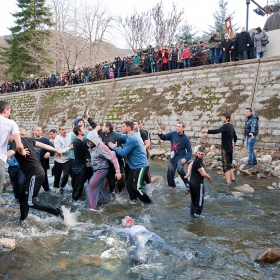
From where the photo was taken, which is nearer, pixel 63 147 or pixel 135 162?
pixel 135 162

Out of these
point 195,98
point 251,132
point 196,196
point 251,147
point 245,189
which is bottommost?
point 245,189

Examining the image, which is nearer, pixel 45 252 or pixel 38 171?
pixel 45 252

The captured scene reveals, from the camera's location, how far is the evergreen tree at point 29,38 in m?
37.3

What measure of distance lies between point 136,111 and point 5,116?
12.3 meters

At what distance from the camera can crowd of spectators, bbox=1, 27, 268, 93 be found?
1376 cm

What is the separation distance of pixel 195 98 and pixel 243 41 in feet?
11.2

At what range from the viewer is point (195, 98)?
14.4 m

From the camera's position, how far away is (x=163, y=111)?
15352 millimetres

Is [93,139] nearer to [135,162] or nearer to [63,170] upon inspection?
[135,162]

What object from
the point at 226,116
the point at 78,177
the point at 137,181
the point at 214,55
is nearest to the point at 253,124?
the point at 226,116

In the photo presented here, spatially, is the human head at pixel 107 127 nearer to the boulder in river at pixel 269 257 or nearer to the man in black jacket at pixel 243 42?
→ the boulder in river at pixel 269 257

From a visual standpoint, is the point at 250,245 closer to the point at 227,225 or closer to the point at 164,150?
the point at 227,225

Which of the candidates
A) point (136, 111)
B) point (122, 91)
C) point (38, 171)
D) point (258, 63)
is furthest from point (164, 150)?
point (38, 171)

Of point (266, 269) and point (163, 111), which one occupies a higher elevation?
point (163, 111)
